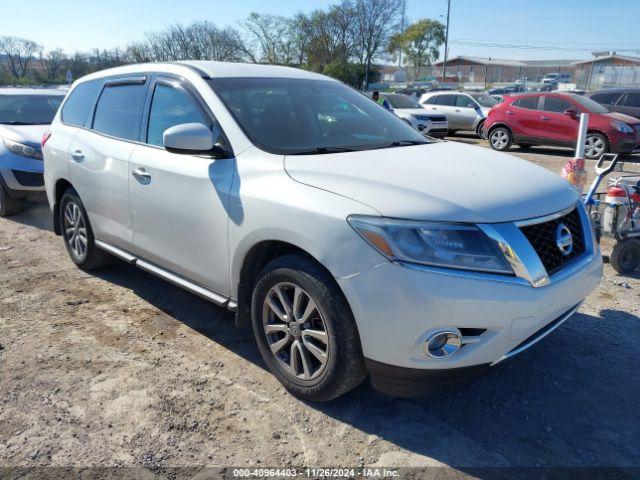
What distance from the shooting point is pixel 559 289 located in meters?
2.45

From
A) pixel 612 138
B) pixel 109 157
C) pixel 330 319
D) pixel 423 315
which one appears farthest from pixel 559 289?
pixel 612 138

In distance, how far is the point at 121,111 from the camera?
13.3ft

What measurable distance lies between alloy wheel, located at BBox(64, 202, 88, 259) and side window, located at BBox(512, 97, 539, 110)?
486 inches

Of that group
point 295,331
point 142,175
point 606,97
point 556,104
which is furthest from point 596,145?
point 295,331

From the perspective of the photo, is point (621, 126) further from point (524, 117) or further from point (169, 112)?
point (169, 112)

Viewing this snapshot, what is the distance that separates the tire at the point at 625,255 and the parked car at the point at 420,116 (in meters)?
11.2

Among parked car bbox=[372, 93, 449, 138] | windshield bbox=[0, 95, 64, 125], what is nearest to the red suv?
parked car bbox=[372, 93, 449, 138]

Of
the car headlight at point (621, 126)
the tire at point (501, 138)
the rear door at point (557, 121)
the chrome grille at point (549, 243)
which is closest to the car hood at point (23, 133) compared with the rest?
the chrome grille at point (549, 243)

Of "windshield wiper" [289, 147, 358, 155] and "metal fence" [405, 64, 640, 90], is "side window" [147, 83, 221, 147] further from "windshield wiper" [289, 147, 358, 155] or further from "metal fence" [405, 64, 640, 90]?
"metal fence" [405, 64, 640, 90]

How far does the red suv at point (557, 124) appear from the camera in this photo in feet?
40.7

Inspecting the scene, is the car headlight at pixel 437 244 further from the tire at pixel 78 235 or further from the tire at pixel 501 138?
the tire at pixel 501 138

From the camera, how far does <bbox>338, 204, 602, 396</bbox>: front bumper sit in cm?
221

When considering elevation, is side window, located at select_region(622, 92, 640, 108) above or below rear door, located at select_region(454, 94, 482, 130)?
above

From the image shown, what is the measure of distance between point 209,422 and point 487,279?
1.57m
